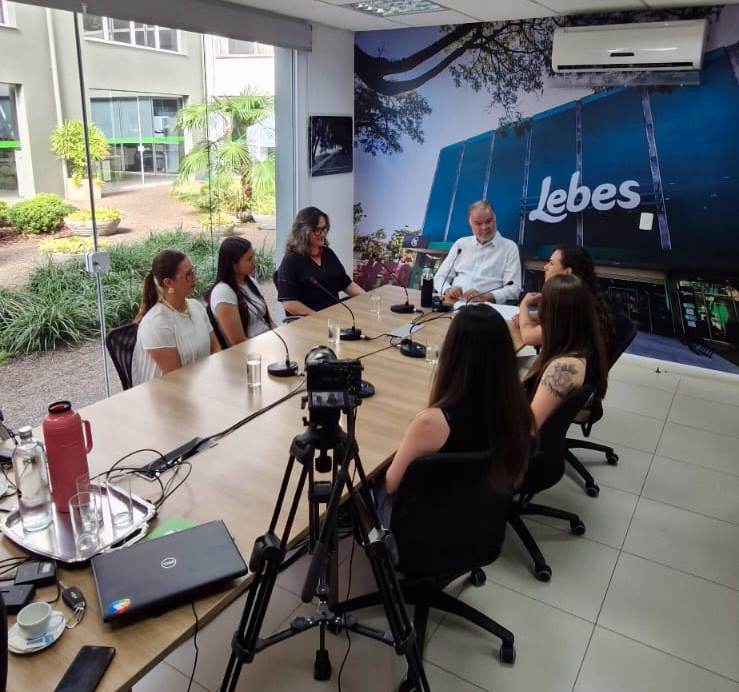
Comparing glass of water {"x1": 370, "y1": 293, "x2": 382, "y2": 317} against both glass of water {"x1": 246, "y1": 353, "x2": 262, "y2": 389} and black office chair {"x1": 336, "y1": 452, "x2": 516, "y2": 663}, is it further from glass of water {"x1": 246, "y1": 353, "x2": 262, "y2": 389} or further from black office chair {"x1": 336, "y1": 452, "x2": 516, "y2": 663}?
black office chair {"x1": 336, "y1": 452, "x2": 516, "y2": 663}

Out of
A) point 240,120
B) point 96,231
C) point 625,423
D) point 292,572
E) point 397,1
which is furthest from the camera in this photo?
point 240,120

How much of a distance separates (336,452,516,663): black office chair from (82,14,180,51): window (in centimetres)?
317

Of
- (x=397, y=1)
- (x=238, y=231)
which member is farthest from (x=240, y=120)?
(x=397, y=1)

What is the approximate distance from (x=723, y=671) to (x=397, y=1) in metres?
4.26

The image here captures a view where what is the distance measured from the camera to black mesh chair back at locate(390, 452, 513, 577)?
5.77 ft

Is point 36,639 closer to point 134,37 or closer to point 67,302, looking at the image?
point 67,302

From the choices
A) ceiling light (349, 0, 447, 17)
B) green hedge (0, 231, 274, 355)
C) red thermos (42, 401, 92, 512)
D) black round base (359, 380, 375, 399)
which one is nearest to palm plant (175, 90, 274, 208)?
green hedge (0, 231, 274, 355)

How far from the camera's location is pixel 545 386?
91.9 inches

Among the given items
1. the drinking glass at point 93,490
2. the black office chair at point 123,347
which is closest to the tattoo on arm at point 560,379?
the drinking glass at point 93,490

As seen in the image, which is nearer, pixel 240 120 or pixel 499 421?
pixel 499 421

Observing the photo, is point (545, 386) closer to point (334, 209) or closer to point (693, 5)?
point (693, 5)

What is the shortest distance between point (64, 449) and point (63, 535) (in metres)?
0.21

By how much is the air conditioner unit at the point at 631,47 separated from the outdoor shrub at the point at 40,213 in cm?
353

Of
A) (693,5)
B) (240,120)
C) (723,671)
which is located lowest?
(723,671)
